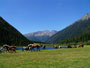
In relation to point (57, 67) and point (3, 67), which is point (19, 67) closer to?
point (3, 67)

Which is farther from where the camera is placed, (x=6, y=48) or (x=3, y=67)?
(x=6, y=48)

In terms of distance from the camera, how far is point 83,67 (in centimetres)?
1655

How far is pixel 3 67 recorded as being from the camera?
16781mm

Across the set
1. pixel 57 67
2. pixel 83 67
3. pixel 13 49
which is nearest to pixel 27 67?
pixel 57 67

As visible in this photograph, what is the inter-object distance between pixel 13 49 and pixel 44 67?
1217 inches

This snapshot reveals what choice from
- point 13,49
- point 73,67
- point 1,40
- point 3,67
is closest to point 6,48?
point 13,49

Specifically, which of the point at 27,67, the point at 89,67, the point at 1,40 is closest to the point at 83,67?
the point at 89,67

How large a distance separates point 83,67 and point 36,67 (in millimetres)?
5606

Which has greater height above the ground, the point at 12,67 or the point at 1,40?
the point at 1,40

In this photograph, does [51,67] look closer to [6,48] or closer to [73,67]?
[73,67]

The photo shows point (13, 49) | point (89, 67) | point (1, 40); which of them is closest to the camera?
point (89, 67)

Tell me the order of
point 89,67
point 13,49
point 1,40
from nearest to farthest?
point 89,67, point 13,49, point 1,40

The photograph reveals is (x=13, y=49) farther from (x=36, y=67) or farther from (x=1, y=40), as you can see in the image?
(x=1, y=40)

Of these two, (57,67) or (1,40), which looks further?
(1,40)
